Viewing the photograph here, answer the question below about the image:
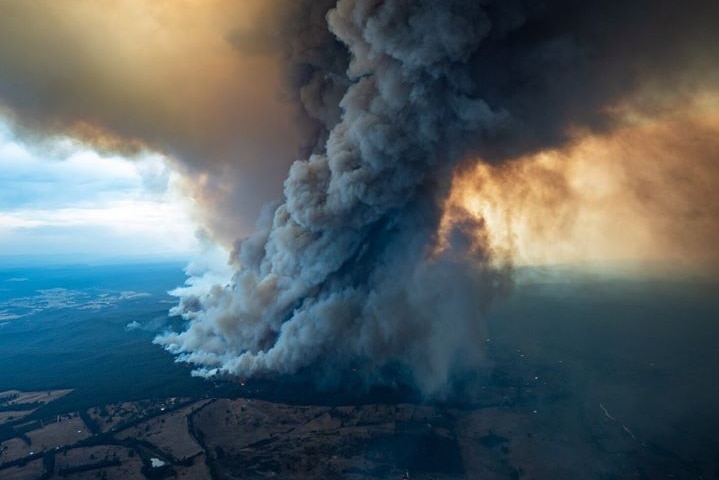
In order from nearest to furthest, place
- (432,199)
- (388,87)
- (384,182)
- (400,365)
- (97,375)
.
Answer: (388,87) → (384,182) → (432,199) → (400,365) → (97,375)

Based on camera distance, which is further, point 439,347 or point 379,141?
point 439,347

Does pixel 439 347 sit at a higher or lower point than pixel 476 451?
higher

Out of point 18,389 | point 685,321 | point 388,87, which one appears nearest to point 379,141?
point 388,87

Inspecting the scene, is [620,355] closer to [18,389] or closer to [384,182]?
[384,182]

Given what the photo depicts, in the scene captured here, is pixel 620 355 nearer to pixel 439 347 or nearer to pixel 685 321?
pixel 685 321

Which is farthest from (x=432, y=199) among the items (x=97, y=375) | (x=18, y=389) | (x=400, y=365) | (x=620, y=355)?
(x=18, y=389)

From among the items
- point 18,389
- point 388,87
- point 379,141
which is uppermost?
point 388,87

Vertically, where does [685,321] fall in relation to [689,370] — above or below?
above

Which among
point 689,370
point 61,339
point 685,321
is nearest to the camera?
point 689,370

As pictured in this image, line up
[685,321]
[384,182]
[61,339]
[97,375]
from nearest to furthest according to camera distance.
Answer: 1. [384,182]
2. [97,375]
3. [685,321]
4. [61,339]
